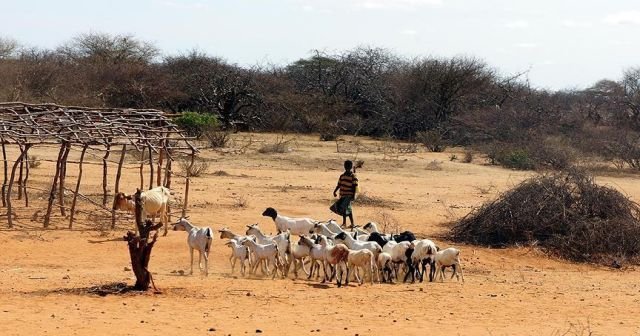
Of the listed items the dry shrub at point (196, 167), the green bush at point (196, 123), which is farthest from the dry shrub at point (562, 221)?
the green bush at point (196, 123)

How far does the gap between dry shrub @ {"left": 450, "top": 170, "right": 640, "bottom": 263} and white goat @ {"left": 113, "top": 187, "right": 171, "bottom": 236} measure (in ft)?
18.5

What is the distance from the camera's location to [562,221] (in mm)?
17234

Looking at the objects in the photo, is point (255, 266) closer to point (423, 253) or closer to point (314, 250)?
point (314, 250)

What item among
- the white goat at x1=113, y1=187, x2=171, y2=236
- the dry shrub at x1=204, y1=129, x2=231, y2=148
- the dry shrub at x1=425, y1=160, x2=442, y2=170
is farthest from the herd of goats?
the dry shrub at x1=204, y1=129, x2=231, y2=148

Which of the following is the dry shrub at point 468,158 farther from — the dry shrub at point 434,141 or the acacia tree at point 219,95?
the acacia tree at point 219,95

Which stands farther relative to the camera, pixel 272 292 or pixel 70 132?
pixel 70 132

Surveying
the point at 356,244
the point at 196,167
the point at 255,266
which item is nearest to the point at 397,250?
the point at 356,244

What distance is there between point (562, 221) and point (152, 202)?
7.63 metres

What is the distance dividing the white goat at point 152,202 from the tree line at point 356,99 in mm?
20570

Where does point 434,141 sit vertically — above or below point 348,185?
above

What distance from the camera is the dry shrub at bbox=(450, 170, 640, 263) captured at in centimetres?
1647

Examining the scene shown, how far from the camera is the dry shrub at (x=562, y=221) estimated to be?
1647 cm

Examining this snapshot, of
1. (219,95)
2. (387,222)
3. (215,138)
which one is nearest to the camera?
(387,222)

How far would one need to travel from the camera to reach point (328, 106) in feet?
145
